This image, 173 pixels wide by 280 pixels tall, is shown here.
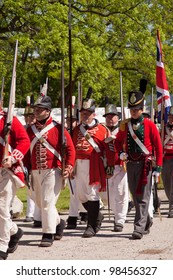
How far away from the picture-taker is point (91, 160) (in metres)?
11.8

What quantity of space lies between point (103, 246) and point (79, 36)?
17.3 meters

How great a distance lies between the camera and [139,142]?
11234 millimetres

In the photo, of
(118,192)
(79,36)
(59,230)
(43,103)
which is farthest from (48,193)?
(79,36)

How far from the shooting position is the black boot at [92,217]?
11297mm

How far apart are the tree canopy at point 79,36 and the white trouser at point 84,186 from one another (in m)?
8.35

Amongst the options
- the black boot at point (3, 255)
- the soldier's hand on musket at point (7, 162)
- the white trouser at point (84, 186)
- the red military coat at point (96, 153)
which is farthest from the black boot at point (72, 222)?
the soldier's hand on musket at point (7, 162)

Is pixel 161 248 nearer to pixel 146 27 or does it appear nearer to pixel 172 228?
pixel 172 228

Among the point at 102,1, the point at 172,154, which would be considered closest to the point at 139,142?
the point at 172,154

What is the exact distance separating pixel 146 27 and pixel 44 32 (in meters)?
6.33

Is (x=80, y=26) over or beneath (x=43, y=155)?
over

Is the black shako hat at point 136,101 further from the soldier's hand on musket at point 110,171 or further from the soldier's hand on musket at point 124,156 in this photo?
the soldier's hand on musket at point 110,171

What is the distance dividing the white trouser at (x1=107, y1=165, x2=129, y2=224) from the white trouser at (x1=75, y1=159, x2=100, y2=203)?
789 mm

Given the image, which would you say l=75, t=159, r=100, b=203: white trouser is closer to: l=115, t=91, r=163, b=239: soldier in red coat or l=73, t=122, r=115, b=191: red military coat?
l=73, t=122, r=115, b=191: red military coat

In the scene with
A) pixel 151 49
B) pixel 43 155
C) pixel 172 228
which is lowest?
pixel 172 228
